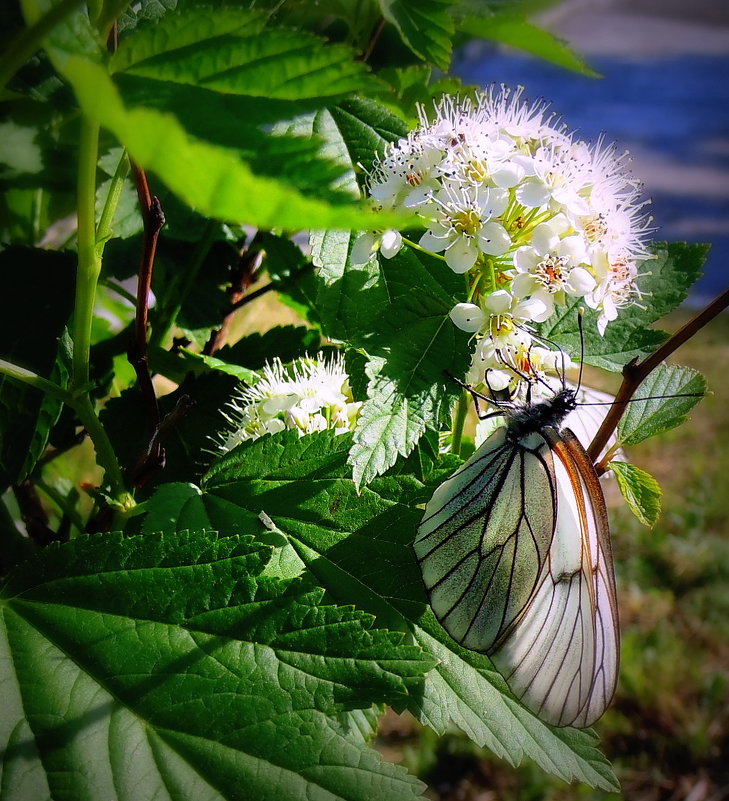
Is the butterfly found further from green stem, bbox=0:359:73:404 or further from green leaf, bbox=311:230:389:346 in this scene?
green stem, bbox=0:359:73:404

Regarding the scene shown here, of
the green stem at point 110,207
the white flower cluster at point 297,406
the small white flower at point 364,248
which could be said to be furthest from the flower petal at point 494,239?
the green stem at point 110,207

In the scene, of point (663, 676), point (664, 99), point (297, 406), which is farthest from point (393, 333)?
point (664, 99)

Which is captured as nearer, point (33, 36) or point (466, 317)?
A: point (33, 36)

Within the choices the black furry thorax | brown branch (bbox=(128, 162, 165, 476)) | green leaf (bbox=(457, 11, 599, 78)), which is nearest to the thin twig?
brown branch (bbox=(128, 162, 165, 476))

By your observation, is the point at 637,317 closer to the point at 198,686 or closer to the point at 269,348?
the point at 269,348

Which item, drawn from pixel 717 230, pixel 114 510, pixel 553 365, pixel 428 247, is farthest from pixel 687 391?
pixel 717 230

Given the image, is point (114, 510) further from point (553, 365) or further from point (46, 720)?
point (553, 365)

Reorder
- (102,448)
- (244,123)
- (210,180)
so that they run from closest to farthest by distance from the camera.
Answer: (210,180), (244,123), (102,448)
